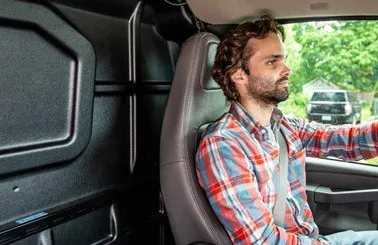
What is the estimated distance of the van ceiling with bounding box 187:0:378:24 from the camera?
5.46ft

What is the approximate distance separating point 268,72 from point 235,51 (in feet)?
0.53

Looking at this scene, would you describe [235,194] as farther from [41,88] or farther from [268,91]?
[41,88]

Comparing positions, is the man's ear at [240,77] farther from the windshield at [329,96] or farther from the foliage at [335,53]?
the windshield at [329,96]

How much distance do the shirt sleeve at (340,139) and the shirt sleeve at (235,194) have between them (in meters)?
0.52

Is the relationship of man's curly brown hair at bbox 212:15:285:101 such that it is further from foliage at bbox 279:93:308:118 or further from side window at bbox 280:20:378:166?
foliage at bbox 279:93:308:118

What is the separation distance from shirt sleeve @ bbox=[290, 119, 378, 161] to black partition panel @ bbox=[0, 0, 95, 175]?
0.99 m

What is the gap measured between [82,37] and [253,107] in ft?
2.38

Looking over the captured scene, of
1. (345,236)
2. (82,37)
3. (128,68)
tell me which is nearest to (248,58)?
(128,68)

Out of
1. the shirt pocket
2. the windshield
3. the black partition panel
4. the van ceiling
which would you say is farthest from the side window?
the black partition panel

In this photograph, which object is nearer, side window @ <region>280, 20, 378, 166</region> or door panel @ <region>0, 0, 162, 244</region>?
door panel @ <region>0, 0, 162, 244</region>

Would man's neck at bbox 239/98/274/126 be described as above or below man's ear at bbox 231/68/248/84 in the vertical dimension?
below

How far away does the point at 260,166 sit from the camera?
4.94ft

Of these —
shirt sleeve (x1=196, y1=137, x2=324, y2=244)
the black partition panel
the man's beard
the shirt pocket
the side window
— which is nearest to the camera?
the black partition panel

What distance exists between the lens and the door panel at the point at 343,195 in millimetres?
1914
